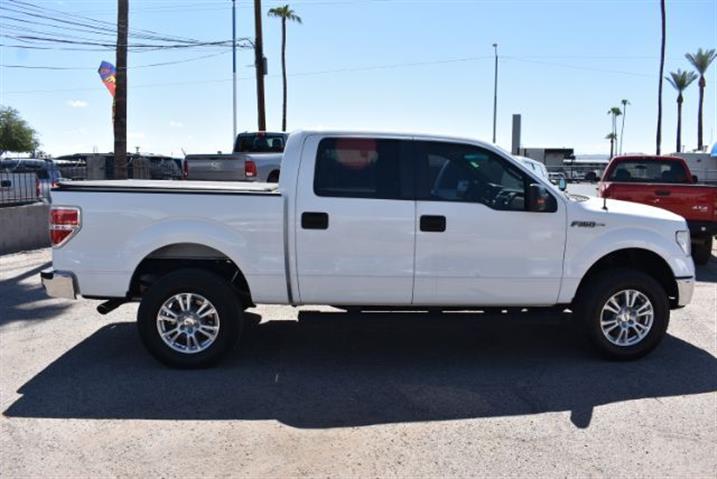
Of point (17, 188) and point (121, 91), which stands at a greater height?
point (121, 91)

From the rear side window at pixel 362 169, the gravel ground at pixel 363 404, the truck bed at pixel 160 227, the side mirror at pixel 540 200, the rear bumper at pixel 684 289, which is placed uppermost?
the rear side window at pixel 362 169

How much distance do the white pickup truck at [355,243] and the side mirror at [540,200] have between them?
0.5 inches

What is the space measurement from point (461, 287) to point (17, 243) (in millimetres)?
10037

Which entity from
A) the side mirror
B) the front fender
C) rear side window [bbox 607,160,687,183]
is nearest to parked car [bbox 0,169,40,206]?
the side mirror

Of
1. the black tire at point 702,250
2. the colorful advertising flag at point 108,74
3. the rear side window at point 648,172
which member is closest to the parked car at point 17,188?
the colorful advertising flag at point 108,74

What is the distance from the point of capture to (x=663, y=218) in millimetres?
5676

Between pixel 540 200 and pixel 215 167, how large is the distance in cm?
965

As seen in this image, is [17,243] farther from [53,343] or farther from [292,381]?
[292,381]

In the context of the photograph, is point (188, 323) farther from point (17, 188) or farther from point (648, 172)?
point (648, 172)

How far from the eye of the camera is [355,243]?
5297mm

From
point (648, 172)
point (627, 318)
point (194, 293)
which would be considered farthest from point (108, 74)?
point (627, 318)

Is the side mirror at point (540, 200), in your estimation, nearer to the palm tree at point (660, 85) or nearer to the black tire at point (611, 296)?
the black tire at point (611, 296)

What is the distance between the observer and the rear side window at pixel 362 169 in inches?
211

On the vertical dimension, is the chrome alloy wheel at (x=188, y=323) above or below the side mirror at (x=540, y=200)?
below
